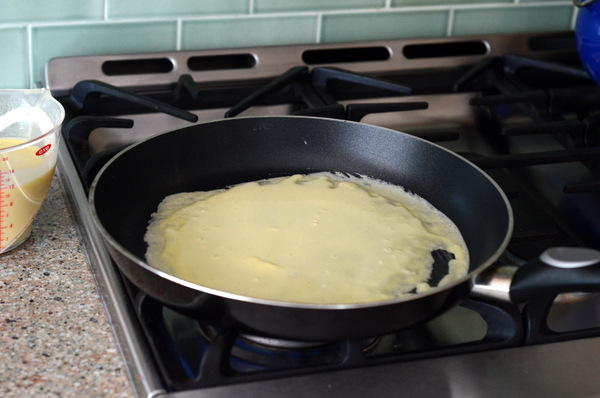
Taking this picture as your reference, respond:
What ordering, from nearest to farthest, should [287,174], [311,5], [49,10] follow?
1. [287,174]
2. [49,10]
3. [311,5]

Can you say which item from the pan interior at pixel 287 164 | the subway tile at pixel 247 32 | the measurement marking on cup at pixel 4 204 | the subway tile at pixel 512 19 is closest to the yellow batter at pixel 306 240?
the pan interior at pixel 287 164

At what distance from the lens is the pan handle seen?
0.58 m

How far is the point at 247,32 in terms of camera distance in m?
1.07

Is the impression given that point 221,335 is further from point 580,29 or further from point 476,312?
point 580,29

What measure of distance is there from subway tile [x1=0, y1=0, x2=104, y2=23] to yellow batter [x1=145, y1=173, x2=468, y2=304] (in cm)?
32

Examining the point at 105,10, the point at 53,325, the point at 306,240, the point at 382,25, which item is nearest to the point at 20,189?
the point at 53,325

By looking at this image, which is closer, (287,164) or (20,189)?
(20,189)

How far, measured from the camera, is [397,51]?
3.63 ft

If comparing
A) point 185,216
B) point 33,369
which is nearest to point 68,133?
point 185,216

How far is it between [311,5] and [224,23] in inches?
4.9

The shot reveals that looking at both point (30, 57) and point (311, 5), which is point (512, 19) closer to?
point (311, 5)

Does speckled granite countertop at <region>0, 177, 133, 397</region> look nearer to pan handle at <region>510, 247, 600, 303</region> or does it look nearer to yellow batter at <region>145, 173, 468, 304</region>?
yellow batter at <region>145, 173, 468, 304</region>

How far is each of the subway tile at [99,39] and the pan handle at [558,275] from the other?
2.04 feet

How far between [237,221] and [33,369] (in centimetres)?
24
